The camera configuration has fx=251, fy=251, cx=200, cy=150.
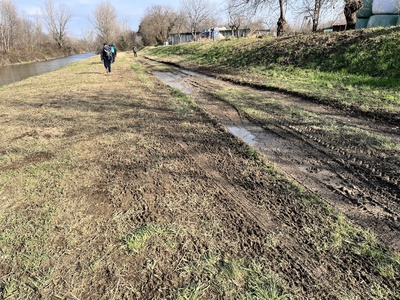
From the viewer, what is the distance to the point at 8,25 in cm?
5991

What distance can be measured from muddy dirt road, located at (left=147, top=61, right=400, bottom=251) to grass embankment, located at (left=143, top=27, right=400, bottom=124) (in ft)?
4.06

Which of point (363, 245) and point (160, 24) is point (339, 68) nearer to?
A: point (363, 245)

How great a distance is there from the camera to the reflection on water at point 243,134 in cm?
484

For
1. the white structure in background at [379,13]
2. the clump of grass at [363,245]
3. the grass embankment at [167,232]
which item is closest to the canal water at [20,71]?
the grass embankment at [167,232]

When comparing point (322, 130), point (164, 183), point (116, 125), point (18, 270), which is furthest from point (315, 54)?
point (18, 270)

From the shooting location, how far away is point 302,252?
231 centimetres

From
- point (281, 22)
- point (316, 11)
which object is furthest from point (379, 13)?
point (281, 22)

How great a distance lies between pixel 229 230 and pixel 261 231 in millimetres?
327

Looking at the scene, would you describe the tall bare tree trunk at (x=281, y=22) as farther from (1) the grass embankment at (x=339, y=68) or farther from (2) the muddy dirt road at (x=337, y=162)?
(2) the muddy dirt road at (x=337, y=162)

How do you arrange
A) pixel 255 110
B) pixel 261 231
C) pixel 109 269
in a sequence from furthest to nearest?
pixel 255 110
pixel 261 231
pixel 109 269

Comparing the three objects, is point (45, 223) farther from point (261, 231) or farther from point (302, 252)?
point (302, 252)

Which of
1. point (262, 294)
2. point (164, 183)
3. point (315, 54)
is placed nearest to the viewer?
point (262, 294)

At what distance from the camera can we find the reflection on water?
4843 mm

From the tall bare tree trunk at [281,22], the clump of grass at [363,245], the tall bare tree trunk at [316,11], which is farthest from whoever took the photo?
the tall bare tree trunk at [281,22]
